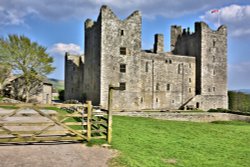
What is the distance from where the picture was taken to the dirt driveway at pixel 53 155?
924 cm

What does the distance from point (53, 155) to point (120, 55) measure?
32214 mm

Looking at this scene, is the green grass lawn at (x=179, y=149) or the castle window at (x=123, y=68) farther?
the castle window at (x=123, y=68)

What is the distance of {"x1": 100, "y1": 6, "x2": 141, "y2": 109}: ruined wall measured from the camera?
40.6 meters

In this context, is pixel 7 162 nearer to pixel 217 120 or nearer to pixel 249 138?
pixel 249 138

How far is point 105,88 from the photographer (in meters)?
40.4

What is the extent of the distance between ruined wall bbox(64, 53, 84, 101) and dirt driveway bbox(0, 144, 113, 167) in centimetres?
3774

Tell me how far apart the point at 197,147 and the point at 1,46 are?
37.3 m

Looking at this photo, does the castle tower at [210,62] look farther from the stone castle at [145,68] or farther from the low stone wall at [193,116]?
the low stone wall at [193,116]

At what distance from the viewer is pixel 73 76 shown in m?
52.1

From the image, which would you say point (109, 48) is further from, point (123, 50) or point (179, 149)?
point (179, 149)

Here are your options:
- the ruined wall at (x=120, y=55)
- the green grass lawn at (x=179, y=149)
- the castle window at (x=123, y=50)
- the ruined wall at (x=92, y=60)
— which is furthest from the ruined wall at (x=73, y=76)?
the green grass lawn at (x=179, y=149)

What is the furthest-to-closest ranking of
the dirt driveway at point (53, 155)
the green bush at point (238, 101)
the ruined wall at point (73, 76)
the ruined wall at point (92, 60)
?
the green bush at point (238, 101) < the ruined wall at point (73, 76) < the ruined wall at point (92, 60) < the dirt driveway at point (53, 155)

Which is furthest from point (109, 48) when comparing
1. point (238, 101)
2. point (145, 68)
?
point (238, 101)

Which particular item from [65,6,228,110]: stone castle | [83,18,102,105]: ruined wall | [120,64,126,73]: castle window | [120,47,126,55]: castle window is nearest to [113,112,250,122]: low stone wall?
[65,6,228,110]: stone castle
